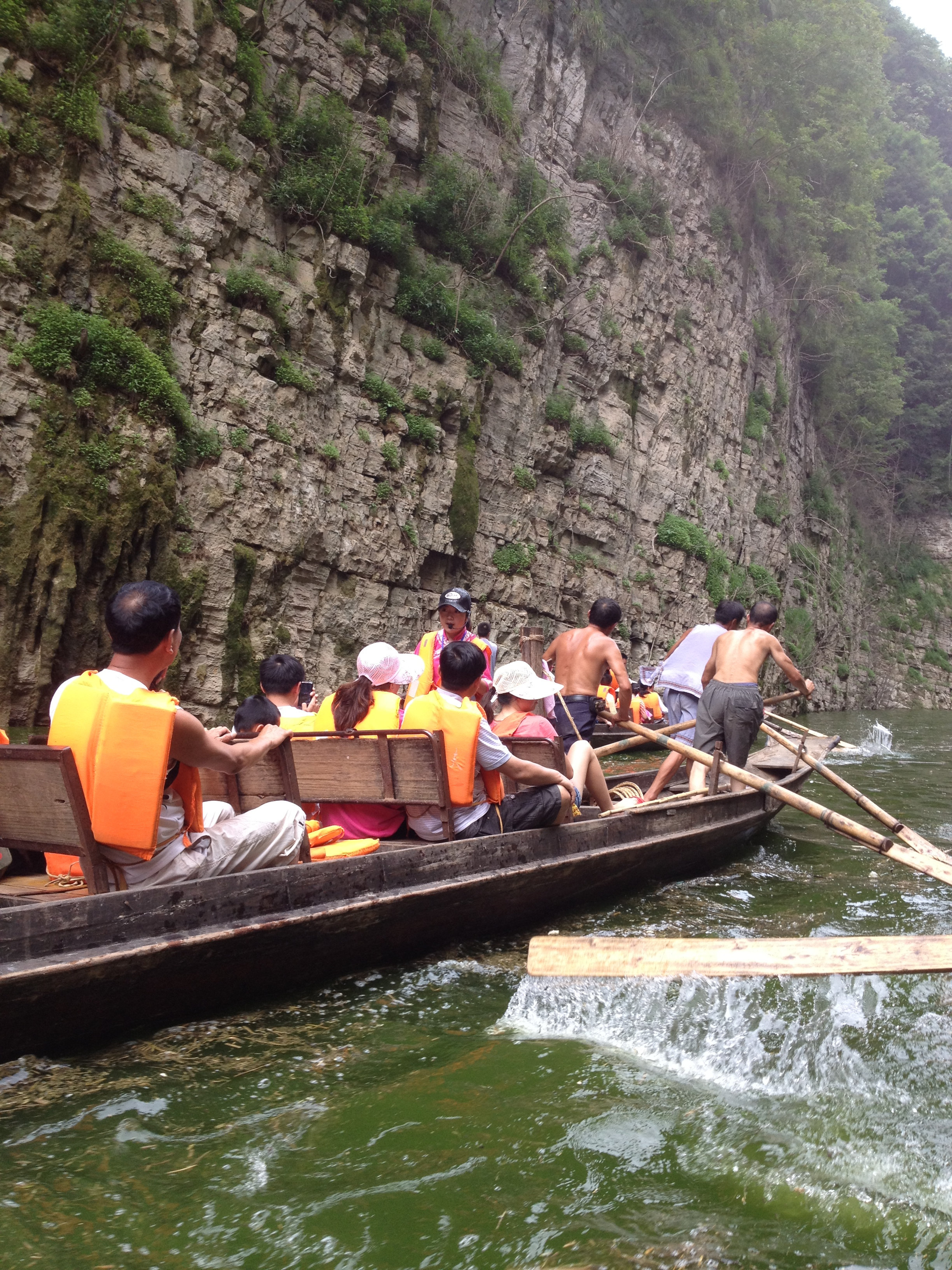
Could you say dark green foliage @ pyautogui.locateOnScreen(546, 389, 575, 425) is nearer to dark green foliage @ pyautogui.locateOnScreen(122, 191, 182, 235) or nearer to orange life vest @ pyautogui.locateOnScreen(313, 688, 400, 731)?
dark green foliage @ pyautogui.locateOnScreen(122, 191, 182, 235)

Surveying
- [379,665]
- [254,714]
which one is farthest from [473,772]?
[254,714]

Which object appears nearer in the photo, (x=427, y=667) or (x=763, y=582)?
(x=427, y=667)

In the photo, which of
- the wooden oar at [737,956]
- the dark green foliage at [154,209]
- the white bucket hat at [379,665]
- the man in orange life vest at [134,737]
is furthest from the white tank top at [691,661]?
the dark green foliage at [154,209]

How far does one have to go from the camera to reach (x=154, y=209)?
12203 mm

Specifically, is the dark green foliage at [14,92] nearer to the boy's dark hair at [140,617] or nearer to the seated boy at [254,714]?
the seated boy at [254,714]

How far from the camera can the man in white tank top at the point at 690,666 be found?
26.1ft

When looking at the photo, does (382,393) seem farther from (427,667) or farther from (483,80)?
(427,667)

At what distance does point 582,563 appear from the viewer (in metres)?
20.5

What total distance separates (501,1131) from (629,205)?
79.5ft

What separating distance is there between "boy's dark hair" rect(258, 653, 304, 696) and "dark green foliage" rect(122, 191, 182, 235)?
966 cm

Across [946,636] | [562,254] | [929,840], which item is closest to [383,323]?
[562,254]

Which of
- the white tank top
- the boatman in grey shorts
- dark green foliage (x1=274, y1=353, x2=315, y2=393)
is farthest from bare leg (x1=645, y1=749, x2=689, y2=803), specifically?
dark green foliage (x1=274, y1=353, x2=315, y2=393)

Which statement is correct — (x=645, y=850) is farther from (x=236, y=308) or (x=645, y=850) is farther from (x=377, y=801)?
(x=236, y=308)

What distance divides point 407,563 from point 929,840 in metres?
9.99
